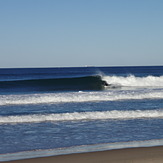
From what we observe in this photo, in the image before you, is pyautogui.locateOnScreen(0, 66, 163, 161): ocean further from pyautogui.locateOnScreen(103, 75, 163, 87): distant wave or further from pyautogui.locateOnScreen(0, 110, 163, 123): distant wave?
pyautogui.locateOnScreen(103, 75, 163, 87): distant wave

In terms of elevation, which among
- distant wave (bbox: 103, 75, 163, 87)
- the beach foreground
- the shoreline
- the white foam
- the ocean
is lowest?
the beach foreground

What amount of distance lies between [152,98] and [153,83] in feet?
47.7

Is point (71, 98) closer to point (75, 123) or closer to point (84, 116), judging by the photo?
point (84, 116)

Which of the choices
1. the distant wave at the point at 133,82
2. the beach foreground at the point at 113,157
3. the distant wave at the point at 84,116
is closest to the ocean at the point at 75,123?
the distant wave at the point at 84,116

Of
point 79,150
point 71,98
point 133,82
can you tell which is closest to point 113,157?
point 79,150

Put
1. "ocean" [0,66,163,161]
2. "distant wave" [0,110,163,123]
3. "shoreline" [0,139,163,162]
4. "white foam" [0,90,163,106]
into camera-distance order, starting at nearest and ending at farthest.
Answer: "shoreline" [0,139,163,162] < "ocean" [0,66,163,161] < "distant wave" [0,110,163,123] < "white foam" [0,90,163,106]

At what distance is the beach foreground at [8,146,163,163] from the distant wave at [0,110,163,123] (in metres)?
5.10

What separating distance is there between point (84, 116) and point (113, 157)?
5.80m

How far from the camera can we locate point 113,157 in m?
7.52

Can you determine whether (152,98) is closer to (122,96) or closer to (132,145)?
(122,96)

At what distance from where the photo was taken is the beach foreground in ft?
23.9

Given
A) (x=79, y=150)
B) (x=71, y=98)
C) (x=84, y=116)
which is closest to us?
(x=79, y=150)

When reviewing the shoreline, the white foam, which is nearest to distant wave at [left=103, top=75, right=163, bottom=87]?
the white foam

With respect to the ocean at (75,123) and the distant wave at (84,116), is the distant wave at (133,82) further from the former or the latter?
the distant wave at (84,116)
